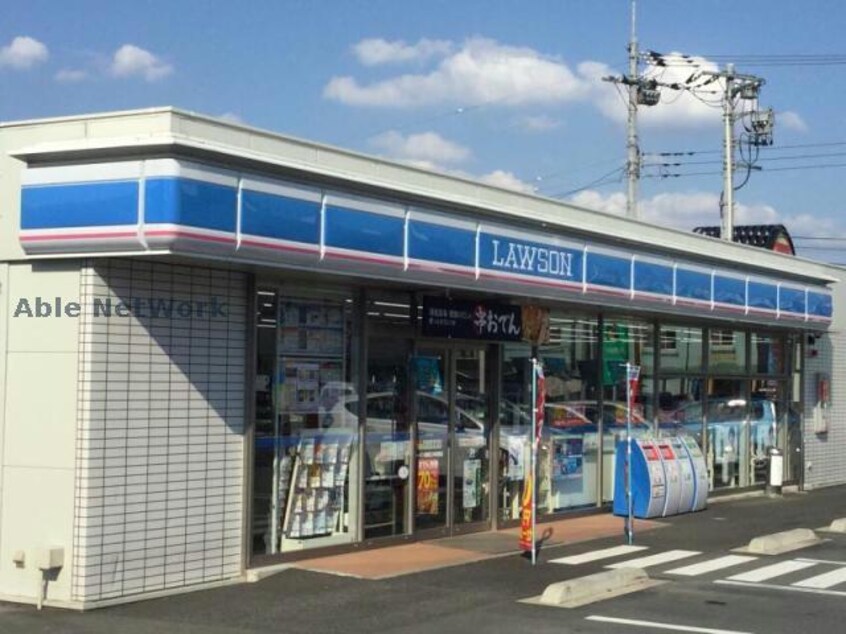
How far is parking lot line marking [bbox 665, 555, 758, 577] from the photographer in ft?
43.6

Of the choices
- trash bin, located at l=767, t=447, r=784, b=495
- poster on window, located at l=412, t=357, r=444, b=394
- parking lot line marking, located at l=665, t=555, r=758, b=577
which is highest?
poster on window, located at l=412, t=357, r=444, b=394

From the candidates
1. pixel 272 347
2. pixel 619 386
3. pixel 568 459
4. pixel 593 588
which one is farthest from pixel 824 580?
pixel 272 347

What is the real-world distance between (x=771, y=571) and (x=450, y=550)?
3533 mm

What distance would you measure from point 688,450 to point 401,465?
641 cm

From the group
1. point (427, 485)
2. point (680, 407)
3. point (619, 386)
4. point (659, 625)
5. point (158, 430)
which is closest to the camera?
point (659, 625)

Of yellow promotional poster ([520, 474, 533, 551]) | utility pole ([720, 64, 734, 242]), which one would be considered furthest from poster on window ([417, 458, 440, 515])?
utility pole ([720, 64, 734, 242])

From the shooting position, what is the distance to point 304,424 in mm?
12891

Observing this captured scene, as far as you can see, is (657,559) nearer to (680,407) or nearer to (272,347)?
(272,347)

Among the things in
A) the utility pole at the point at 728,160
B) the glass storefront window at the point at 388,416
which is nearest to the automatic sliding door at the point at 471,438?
the glass storefront window at the point at 388,416

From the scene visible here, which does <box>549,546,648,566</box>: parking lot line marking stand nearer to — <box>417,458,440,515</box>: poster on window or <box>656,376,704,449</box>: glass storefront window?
<box>417,458,440,515</box>: poster on window

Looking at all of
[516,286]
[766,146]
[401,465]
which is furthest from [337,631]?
[766,146]

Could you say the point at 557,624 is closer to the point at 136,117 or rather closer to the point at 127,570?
the point at 127,570

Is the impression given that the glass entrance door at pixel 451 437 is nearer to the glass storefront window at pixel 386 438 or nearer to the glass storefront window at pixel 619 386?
the glass storefront window at pixel 386 438

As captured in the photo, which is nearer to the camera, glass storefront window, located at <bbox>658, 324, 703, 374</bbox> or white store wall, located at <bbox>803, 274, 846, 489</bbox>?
glass storefront window, located at <bbox>658, 324, 703, 374</bbox>
